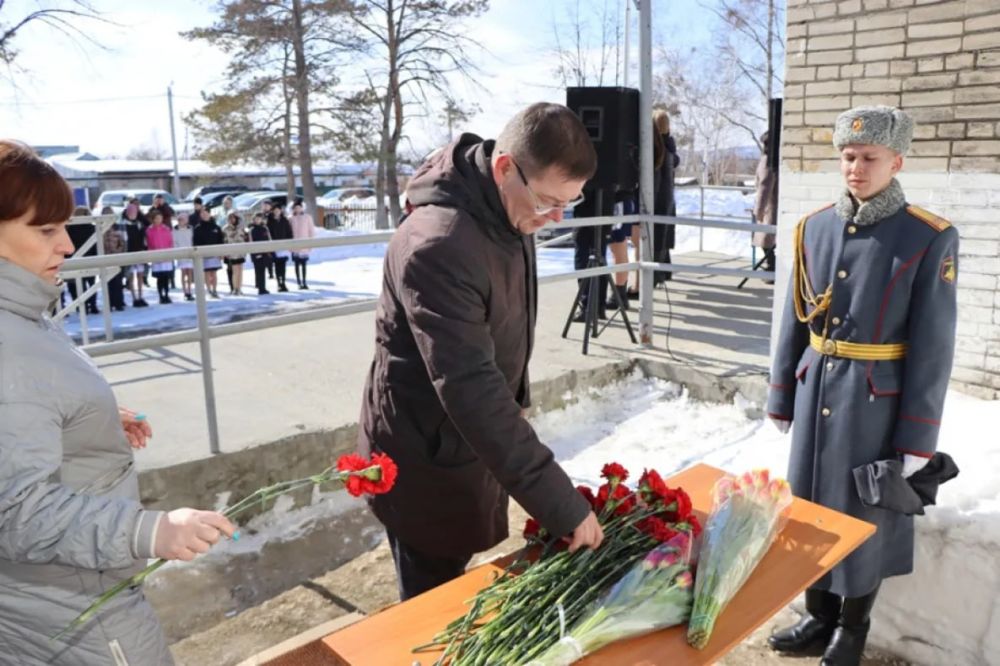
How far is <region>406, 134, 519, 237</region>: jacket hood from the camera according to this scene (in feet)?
6.34

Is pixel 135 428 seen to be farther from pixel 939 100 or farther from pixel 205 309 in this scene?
pixel 939 100

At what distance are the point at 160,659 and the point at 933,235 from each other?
2374mm

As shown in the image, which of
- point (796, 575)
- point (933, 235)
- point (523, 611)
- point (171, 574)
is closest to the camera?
point (523, 611)

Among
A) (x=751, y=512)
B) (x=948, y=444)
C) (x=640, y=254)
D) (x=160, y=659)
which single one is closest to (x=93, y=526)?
(x=160, y=659)

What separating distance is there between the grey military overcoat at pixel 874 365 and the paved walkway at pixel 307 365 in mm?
2714

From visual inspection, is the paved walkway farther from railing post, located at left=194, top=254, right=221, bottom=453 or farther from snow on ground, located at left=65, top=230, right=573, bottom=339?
snow on ground, located at left=65, top=230, right=573, bottom=339

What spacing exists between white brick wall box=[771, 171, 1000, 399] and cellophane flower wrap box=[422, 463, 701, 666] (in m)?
2.81

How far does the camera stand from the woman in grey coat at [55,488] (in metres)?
1.45

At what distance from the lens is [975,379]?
13.8ft

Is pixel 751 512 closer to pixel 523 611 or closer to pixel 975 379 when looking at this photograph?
pixel 523 611

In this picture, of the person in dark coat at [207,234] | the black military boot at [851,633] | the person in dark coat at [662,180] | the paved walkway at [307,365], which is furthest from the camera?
the person in dark coat at [207,234]

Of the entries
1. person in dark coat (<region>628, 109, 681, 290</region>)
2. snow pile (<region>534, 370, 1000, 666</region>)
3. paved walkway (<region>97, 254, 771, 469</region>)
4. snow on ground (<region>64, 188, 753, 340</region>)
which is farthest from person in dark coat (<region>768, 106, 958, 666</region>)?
snow on ground (<region>64, 188, 753, 340</region>)

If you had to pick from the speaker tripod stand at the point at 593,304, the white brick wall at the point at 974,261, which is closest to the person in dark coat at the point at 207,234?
the speaker tripod stand at the point at 593,304

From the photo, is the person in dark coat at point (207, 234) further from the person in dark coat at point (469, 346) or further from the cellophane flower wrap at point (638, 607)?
the cellophane flower wrap at point (638, 607)
